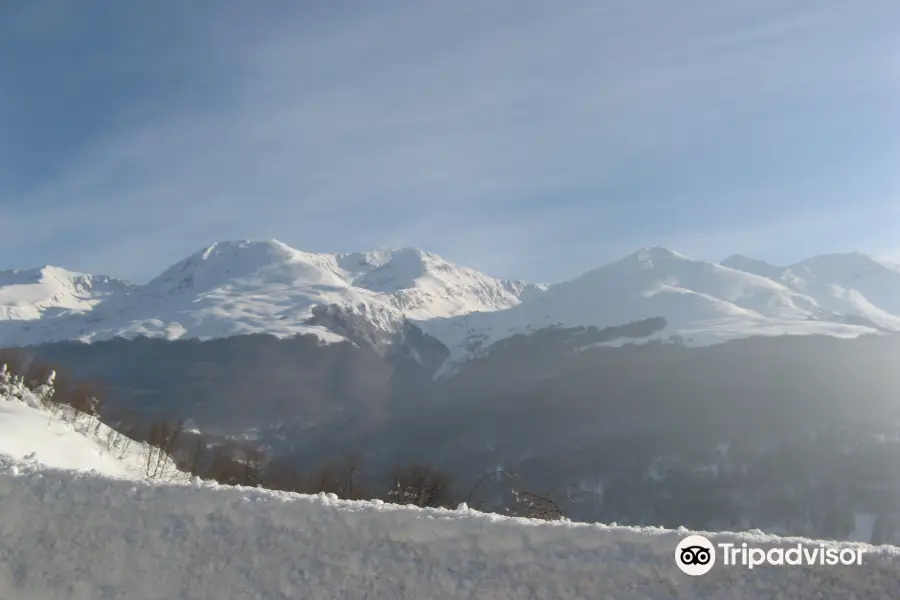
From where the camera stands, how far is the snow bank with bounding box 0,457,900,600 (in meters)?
7.55

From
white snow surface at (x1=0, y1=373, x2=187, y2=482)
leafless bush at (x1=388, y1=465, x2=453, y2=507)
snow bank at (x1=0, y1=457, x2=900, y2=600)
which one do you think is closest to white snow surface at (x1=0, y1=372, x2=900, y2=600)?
snow bank at (x1=0, y1=457, x2=900, y2=600)

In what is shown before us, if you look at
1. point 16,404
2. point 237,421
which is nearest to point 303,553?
point 16,404

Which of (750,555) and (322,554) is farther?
(322,554)

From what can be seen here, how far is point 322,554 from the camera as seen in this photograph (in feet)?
28.3

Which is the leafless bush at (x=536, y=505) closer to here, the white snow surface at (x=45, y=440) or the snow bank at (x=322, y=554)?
the snow bank at (x=322, y=554)

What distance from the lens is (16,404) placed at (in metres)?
25.7

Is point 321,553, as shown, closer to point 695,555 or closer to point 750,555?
point 695,555

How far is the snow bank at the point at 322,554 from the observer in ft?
24.8

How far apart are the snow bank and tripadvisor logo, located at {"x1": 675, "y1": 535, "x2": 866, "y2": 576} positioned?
82 millimetres

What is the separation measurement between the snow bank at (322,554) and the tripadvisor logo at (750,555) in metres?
0.08

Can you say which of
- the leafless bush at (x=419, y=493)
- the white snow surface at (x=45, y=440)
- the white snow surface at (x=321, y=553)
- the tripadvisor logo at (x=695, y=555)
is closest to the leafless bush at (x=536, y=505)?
the white snow surface at (x=321, y=553)

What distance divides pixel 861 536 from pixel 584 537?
12458 centimetres

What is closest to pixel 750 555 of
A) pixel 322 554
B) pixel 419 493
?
pixel 322 554

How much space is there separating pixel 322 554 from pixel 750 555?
4.85 meters
